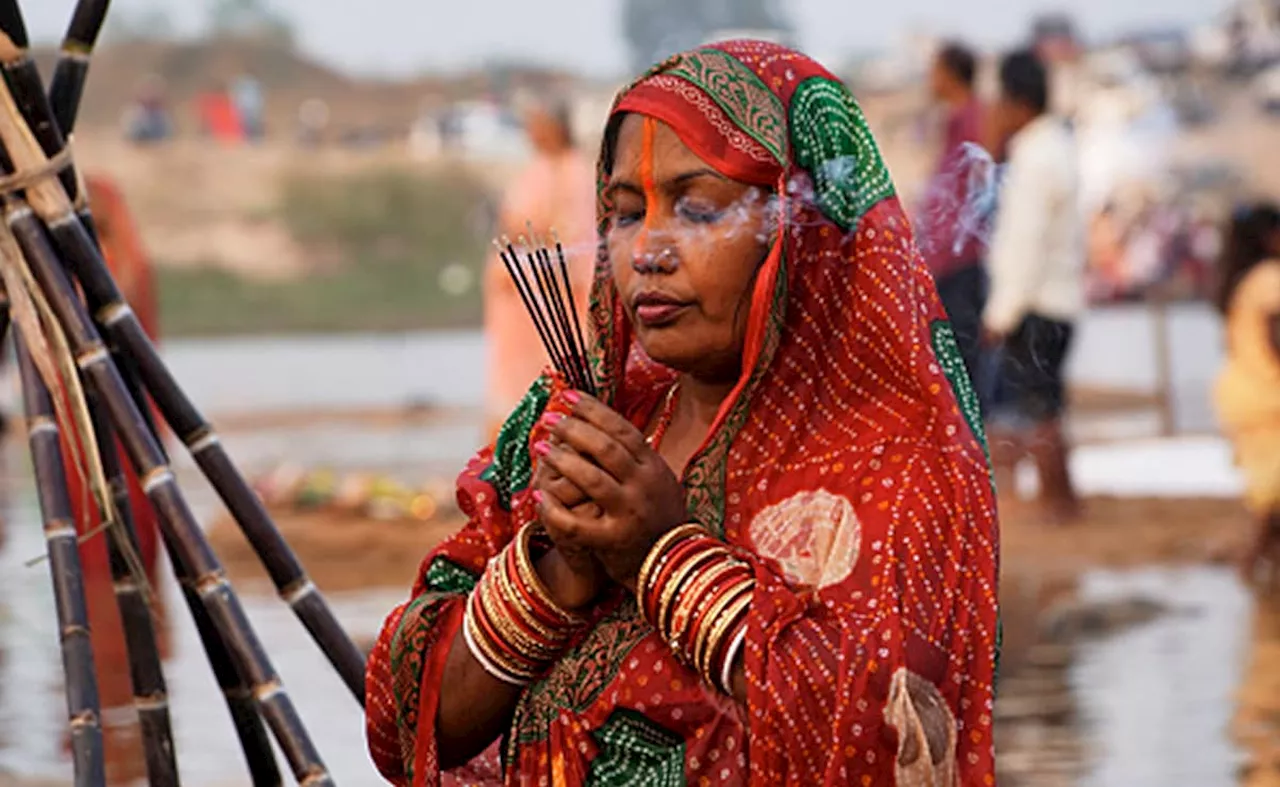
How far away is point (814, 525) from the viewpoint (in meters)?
2.66

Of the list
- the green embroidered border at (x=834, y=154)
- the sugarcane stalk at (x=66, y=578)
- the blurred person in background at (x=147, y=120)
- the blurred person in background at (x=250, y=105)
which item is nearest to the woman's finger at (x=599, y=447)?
the green embroidered border at (x=834, y=154)

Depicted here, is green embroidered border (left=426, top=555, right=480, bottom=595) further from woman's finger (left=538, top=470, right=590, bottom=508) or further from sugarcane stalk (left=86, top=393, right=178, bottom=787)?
sugarcane stalk (left=86, top=393, right=178, bottom=787)

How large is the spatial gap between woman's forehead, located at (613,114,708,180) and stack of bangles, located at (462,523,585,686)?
1.39 feet

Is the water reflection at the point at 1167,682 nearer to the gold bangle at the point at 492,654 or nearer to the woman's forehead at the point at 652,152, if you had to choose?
the gold bangle at the point at 492,654

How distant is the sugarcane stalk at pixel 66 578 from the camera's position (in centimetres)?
365

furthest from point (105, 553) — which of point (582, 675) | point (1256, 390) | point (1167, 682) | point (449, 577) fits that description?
point (1256, 390)

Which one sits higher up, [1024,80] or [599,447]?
[599,447]

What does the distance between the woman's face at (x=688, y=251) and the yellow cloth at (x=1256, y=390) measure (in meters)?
7.50

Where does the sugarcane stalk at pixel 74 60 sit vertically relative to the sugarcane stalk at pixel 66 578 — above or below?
above

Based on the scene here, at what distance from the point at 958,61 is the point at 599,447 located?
890 cm

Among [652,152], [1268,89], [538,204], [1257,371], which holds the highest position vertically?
[652,152]

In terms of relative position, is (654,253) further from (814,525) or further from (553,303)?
(814,525)

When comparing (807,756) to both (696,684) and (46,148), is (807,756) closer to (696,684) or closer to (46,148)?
(696,684)

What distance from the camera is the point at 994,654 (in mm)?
2668
